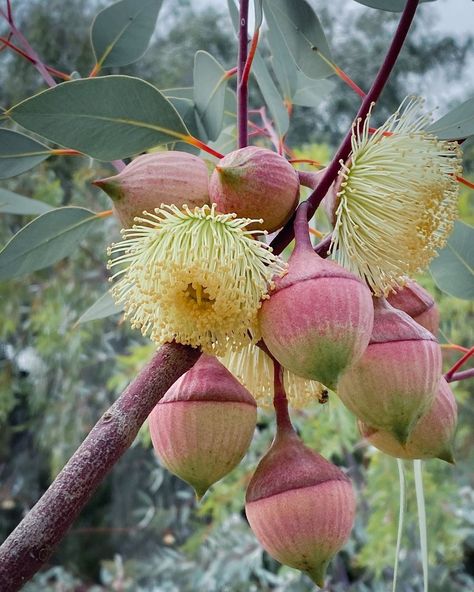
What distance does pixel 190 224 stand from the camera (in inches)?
15.3

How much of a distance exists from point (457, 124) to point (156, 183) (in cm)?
17

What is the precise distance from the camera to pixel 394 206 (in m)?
0.42

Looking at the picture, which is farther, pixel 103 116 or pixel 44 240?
pixel 44 240

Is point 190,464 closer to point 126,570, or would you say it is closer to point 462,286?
point 462,286

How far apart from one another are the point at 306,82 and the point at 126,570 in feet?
6.91

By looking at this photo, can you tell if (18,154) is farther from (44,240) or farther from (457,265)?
(457,265)

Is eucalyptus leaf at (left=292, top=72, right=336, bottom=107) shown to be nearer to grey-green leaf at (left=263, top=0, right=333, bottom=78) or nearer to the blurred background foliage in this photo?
grey-green leaf at (left=263, top=0, right=333, bottom=78)

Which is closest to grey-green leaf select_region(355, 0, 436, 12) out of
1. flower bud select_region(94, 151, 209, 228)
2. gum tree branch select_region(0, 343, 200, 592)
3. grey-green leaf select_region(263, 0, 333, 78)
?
grey-green leaf select_region(263, 0, 333, 78)

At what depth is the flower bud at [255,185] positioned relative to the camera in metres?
0.37

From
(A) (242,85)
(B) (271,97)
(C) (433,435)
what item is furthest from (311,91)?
(C) (433,435)

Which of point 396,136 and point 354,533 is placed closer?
point 396,136

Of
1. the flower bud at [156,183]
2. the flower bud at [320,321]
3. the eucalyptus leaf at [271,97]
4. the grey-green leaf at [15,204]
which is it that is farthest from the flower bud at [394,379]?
the grey-green leaf at [15,204]

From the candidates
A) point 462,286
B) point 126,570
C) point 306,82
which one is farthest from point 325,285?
point 126,570

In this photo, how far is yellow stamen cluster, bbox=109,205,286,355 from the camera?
0.38 meters
